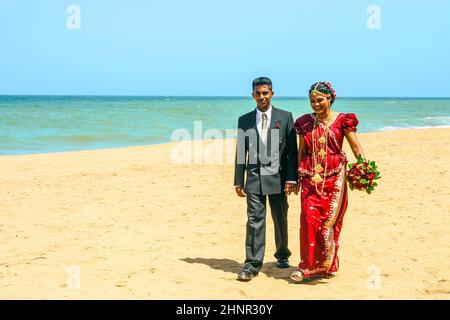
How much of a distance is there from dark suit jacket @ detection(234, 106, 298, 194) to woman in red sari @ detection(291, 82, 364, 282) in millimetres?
176

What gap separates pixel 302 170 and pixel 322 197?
0.33 meters

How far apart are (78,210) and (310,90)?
17.2ft

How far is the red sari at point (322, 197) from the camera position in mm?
5500

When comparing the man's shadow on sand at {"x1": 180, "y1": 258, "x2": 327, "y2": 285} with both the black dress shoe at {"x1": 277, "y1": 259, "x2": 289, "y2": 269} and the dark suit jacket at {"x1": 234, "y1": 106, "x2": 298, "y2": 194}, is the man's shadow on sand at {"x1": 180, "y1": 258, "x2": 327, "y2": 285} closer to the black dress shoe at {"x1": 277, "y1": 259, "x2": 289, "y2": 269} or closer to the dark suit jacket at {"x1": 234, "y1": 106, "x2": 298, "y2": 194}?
the black dress shoe at {"x1": 277, "y1": 259, "x2": 289, "y2": 269}

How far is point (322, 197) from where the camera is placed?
5.52 meters

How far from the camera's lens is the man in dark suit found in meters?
5.73

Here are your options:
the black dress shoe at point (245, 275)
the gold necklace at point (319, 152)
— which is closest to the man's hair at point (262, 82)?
the gold necklace at point (319, 152)

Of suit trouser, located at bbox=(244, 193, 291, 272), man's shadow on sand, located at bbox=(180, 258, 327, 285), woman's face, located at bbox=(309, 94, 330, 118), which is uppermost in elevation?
woman's face, located at bbox=(309, 94, 330, 118)

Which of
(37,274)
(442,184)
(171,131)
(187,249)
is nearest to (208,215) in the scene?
(187,249)

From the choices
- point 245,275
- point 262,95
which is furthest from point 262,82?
point 245,275

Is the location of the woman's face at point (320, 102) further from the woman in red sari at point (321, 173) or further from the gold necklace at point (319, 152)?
the gold necklace at point (319, 152)

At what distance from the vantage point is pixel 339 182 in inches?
218

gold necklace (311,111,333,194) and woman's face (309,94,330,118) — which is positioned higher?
woman's face (309,94,330,118)

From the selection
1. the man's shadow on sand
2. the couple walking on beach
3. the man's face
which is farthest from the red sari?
the man's face
